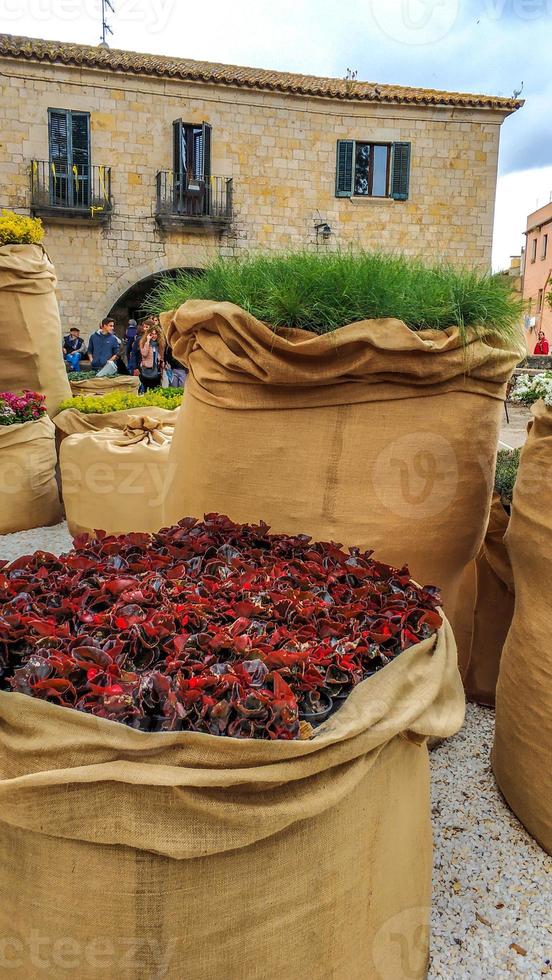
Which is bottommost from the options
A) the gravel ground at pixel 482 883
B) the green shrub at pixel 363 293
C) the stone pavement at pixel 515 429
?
the gravel ground at pixel 482 883

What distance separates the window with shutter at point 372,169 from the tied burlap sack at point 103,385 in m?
9.34

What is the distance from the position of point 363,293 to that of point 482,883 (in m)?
1.39

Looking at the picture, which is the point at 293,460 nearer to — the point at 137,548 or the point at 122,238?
the point at 137,548

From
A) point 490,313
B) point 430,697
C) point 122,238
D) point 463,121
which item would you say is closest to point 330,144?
point 463,121

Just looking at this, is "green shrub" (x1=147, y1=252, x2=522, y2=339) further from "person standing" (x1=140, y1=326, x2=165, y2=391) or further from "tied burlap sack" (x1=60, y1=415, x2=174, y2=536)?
"person standing" (x1=140, y1=326, x2=165, y2=391)

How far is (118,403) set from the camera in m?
5.01

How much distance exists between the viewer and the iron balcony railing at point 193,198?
1396 cm

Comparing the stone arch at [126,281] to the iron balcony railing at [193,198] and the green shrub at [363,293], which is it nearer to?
the iron balcony railing at [193,198]

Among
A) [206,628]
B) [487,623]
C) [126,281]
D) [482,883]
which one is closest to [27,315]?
[487,623]

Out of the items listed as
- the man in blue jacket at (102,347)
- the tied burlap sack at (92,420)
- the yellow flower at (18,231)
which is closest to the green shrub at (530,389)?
the tied burlap sack at (92,420)

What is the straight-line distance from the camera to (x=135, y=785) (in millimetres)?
977

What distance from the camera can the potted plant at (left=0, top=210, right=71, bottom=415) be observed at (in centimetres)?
484

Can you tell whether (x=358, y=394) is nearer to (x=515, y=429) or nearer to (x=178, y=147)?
(x=515, y=429)

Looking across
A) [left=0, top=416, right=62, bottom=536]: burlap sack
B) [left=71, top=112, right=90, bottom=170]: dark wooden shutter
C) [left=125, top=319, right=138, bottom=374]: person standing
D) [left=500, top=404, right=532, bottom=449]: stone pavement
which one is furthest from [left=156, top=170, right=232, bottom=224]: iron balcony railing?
[left=0, top=416, right=62, bottom=536]: burlap sack
